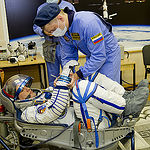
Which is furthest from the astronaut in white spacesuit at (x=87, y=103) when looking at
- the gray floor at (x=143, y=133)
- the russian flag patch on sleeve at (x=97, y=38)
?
the gray floor at (x=143, y=133)

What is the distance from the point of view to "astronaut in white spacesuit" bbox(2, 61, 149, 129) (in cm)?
132

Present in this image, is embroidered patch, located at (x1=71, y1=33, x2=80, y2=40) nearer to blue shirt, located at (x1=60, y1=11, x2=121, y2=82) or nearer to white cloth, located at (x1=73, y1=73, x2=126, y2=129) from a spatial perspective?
blue shirt, located at (x1=60, y1=11, x2=121, y2=82)

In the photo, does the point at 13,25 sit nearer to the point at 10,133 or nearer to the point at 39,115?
the point at 10,133

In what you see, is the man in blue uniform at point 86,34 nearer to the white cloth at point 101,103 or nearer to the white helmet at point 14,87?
the white cloth at point 101,103

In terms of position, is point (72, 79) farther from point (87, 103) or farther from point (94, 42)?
point (94, 42)

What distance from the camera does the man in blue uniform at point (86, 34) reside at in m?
1.46

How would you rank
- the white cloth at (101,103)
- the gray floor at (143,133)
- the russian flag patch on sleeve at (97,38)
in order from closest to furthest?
the white cloth at (101,103), the russian flag patch on sleeve at (97,38), the gray floor at (143,133)

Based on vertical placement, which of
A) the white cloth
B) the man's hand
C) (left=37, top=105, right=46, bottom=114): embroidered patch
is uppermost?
the man's hand

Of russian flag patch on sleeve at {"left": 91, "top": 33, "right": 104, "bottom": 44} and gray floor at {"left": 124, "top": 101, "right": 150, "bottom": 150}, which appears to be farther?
gray floor at {"left": 124, "top": 101, "right": 150, "bottom": 150}

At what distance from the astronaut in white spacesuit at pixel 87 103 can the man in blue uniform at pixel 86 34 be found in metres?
0.10

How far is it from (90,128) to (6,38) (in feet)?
8.33

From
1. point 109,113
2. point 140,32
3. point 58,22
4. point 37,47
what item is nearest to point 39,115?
point 109,113

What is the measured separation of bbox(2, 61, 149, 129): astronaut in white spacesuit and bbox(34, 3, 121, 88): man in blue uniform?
0.10 metres

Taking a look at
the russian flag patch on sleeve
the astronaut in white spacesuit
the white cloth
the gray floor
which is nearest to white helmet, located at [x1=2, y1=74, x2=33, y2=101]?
the astronaut in white spacesuit
